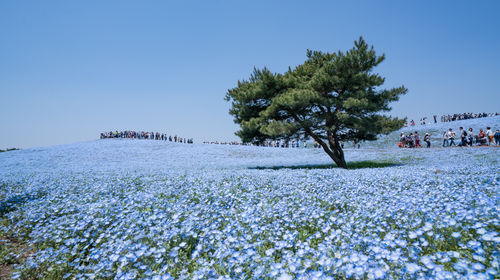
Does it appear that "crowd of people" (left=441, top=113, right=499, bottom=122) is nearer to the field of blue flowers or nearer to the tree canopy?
the tree canopy

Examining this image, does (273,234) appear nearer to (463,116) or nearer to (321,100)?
(321,100)

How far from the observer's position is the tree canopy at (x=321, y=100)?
14.1m

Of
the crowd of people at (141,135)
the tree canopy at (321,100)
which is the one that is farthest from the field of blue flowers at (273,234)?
the crowd of people at (141,135)

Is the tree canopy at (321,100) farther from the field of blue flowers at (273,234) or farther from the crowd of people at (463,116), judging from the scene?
the crowd of people at (463,116)

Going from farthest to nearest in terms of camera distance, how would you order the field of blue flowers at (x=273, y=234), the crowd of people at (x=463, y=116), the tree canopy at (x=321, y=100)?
the crowd of people at (x=463, y=116) < the tree canopy at (x=321, y=100) < the field of blue flowers at (x=273, y=234)

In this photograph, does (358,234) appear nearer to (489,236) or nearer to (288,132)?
(489,236)

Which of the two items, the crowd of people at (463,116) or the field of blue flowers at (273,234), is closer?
the field of blue flowers at (273,234)

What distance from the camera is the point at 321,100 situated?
14.2 m

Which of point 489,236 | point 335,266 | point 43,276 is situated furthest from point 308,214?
point 43,276

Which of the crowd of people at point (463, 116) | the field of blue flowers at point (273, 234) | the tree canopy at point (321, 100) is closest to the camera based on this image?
the field of blue flowers at point (273, 234)

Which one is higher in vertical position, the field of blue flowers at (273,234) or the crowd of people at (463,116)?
the crowd of people at (463,116)

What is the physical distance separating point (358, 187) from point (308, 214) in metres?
2.74

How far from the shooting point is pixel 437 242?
3.32m

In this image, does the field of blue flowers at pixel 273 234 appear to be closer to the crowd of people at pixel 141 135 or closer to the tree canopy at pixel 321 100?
the tree canopy at pixel 321 100
